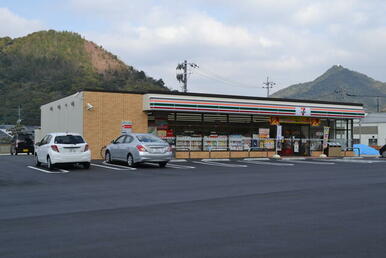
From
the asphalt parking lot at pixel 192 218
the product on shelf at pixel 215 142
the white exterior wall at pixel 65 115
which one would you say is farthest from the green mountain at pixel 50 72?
the asphalt parking lot at pixel 192 218

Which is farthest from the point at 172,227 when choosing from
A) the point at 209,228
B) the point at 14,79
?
the point at 14,79

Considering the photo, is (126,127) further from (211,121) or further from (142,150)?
(142,150)

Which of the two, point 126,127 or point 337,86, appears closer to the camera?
point 126,127

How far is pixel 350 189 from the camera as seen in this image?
12633 mm

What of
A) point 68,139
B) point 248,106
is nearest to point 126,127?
point 68,139

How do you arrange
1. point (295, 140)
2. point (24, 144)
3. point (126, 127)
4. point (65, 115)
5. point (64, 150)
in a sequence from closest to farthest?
point (64, 150) < point (126, 127) < point (65, 115) < point (295, 140) < point (24, 144)

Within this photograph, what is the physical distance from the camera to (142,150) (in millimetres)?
19266

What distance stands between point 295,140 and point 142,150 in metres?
15.9

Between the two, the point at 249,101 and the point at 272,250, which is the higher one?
the point at 249,101

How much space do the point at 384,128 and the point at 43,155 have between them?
5314cm

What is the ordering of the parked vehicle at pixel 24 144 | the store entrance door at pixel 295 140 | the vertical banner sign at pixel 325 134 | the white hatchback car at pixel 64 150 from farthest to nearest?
the parked vehicle at pixel 24 144, the store entrance door at pixel 295 140, the vertical banner sign at pixel 325 134, the white hatchback car at pixel 64 150

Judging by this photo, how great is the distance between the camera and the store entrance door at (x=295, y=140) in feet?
105

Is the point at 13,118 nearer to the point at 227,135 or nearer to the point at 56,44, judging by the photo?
the point at 56,44

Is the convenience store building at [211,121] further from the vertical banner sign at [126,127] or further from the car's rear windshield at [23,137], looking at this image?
the car's rear windshield at [23,137]
